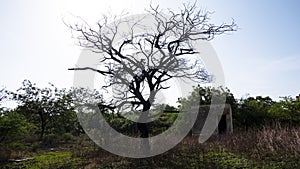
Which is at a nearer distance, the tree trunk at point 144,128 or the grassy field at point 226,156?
the grassy field at point 226,156

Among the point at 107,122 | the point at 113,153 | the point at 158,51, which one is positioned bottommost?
the point at 113,153

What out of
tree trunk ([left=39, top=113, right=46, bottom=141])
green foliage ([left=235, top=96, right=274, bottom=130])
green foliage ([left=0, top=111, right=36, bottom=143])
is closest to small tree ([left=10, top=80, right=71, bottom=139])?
tree trunk ([left=39, top=113, right=46, bottom=141])

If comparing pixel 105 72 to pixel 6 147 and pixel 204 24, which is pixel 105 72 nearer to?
pixel 204 24

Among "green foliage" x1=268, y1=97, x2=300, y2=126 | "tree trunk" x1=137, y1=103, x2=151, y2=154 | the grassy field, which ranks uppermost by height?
Answer: "green foliage" x1=268, y1=97, x2=300, y2=126

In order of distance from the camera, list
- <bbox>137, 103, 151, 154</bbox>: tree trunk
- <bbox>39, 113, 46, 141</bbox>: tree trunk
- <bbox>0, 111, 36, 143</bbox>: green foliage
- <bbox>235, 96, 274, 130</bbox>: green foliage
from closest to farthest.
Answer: <bbox>137, 103, 151, 154</bbox>: tree trunk, <bbox>0, 111, 36, 143</bbox>: green foliage, <bbox>235, 96, 274, 130</bbox>: green foliage, <bbox>39, 113, 46, 141</bbox>: tree trunk

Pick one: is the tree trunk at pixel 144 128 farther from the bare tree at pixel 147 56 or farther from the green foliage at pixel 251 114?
the green foliage at pixel 251 114

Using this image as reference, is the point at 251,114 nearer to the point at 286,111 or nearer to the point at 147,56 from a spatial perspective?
the point at 286,111

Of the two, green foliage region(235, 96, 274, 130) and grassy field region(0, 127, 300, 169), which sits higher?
green foliage region(235, 96, 274, 130)

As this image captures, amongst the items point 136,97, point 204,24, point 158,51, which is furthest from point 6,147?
point 204,24

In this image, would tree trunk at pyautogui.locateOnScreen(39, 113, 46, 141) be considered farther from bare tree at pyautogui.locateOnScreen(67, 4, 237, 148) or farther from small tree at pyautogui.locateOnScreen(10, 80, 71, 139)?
bare tree at pyautogui.locateOnScreen(67, 4, 237, 148)

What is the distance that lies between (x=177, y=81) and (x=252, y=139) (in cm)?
236

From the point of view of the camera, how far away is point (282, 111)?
10.5 meters

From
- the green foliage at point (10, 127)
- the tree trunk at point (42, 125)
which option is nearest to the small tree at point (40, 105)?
the tree trunk at point (42, 125)

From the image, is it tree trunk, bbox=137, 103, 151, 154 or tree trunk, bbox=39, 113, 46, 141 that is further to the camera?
tree trunk, bbox=39, 113, 46, 141
